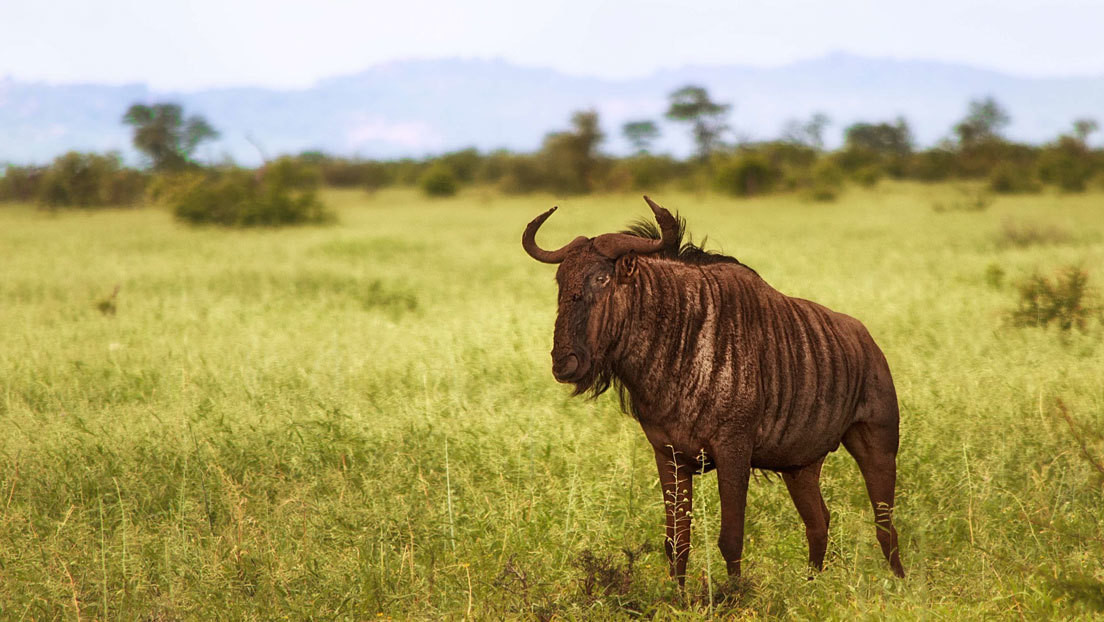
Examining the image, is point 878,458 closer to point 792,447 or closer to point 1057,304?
point 792,447

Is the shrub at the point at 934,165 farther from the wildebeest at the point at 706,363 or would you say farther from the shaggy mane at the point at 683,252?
the shaggy mane at the point at 683,252

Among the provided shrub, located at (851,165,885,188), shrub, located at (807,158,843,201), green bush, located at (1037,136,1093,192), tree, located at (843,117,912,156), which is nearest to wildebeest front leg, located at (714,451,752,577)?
shrub, located at (807,158,843,201)

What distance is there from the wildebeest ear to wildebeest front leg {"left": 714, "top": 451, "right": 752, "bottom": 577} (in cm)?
71

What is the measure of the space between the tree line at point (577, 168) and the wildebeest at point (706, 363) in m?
20.3

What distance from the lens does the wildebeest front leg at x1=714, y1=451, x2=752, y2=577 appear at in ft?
10.7

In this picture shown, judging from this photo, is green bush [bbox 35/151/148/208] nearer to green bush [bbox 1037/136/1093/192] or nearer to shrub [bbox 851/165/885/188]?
shrub [bbox 851/165/885/188]

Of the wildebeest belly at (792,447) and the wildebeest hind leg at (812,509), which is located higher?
the wildebeest belly at (792,447)

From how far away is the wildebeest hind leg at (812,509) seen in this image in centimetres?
373

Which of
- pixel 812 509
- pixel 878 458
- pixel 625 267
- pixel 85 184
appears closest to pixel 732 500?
pixel 812 509

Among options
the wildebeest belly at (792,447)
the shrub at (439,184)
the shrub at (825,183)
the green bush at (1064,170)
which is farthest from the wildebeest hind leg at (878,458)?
the shrub at (439,184)

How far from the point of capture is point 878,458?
367cm

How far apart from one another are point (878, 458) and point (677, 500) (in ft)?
2.84

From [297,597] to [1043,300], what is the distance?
23.4 feet

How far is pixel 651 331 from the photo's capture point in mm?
3301
